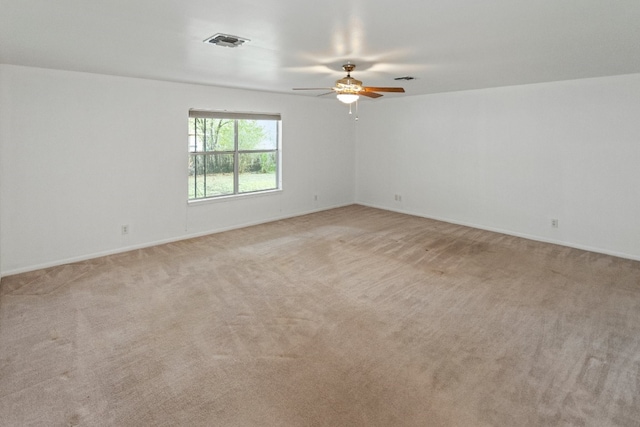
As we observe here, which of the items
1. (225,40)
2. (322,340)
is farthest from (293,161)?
(322,340)

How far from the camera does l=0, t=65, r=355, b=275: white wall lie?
13.2 ft

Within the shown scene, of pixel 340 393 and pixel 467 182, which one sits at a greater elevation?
pixel 467 182

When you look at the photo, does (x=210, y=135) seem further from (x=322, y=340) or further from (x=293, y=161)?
(x=322, y=340)

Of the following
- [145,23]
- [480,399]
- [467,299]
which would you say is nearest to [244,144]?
[145,23]

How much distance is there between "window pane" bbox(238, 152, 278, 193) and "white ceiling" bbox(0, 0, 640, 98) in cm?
193

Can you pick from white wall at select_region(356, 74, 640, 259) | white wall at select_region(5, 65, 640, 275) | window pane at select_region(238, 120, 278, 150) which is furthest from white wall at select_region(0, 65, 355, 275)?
white wall at select_region(356, 74, 640, 259)

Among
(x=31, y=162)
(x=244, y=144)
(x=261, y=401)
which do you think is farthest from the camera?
(x=244, y=144)

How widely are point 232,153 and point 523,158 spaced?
14.8 ft

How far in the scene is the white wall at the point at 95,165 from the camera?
4.02 m

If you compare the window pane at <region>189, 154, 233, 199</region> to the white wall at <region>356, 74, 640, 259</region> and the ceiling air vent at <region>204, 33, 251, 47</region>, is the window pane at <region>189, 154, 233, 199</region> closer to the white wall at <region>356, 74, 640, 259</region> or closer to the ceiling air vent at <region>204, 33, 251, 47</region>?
the ceiling air vent at <region>204, 33, 251, 47</region>

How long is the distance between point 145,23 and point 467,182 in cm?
540

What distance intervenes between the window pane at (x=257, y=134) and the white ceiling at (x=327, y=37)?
165 centimetres

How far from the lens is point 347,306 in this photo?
3.39 meters

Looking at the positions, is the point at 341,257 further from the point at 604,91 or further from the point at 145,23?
the point at 604,91
